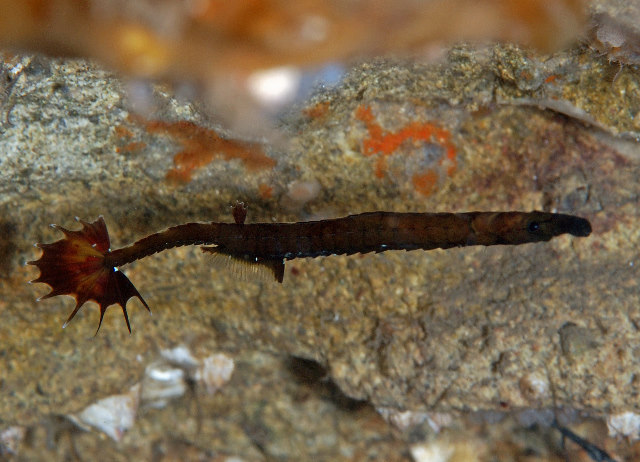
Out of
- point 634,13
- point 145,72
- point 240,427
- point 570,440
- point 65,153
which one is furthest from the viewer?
point 240,427

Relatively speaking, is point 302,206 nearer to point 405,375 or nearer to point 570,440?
point 405,375

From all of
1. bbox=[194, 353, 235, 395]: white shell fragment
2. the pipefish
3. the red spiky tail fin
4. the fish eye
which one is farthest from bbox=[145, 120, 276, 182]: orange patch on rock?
bbox=[194, 353, 235, 395]: white shell fragment

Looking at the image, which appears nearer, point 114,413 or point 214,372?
point 214,372

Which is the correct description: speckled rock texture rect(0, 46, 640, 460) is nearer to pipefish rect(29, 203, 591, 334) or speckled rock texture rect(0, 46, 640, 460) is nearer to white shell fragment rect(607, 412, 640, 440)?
pipefish rect(29, 203, 591, 334)

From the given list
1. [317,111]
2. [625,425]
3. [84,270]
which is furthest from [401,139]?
[625,425]

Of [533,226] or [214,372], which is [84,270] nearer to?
[214,372]

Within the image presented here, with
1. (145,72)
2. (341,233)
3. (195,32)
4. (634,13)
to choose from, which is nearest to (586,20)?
(634,13)
